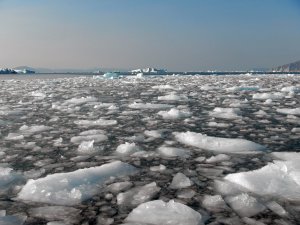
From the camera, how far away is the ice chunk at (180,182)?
2637 mm

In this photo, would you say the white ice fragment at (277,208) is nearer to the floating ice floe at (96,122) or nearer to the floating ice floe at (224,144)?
the floating ice floe at (224,144)

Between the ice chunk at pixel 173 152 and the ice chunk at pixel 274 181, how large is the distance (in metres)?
0.83

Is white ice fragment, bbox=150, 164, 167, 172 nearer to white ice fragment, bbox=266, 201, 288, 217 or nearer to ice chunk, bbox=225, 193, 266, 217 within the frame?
ice chunk, bbox=225, 193, 266, 217

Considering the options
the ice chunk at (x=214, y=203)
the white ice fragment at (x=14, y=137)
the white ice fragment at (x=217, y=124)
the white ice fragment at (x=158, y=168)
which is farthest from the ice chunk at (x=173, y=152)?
the white ice fragment at (x=14, y=137)

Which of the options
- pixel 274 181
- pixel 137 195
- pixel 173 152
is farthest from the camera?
pixel 173 152

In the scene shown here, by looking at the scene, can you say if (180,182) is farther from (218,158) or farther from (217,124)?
(217,124)

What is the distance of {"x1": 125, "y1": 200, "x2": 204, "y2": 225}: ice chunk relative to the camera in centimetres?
198

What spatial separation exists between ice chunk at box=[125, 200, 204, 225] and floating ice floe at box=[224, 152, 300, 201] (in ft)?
2.19

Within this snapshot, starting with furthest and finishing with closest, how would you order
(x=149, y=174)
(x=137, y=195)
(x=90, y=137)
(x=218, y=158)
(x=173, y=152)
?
(x=90, y=137) → (x=173, y=152) → (x=218, y=158) → (x=149, y=174) → (x=137, y=195)

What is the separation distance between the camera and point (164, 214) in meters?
2.04

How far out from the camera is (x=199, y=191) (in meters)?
2.53

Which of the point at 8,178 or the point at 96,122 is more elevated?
the point at 8,178

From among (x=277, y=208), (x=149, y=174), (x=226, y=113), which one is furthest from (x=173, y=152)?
(x=226, y=113)

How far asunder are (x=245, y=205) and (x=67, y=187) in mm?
1269
